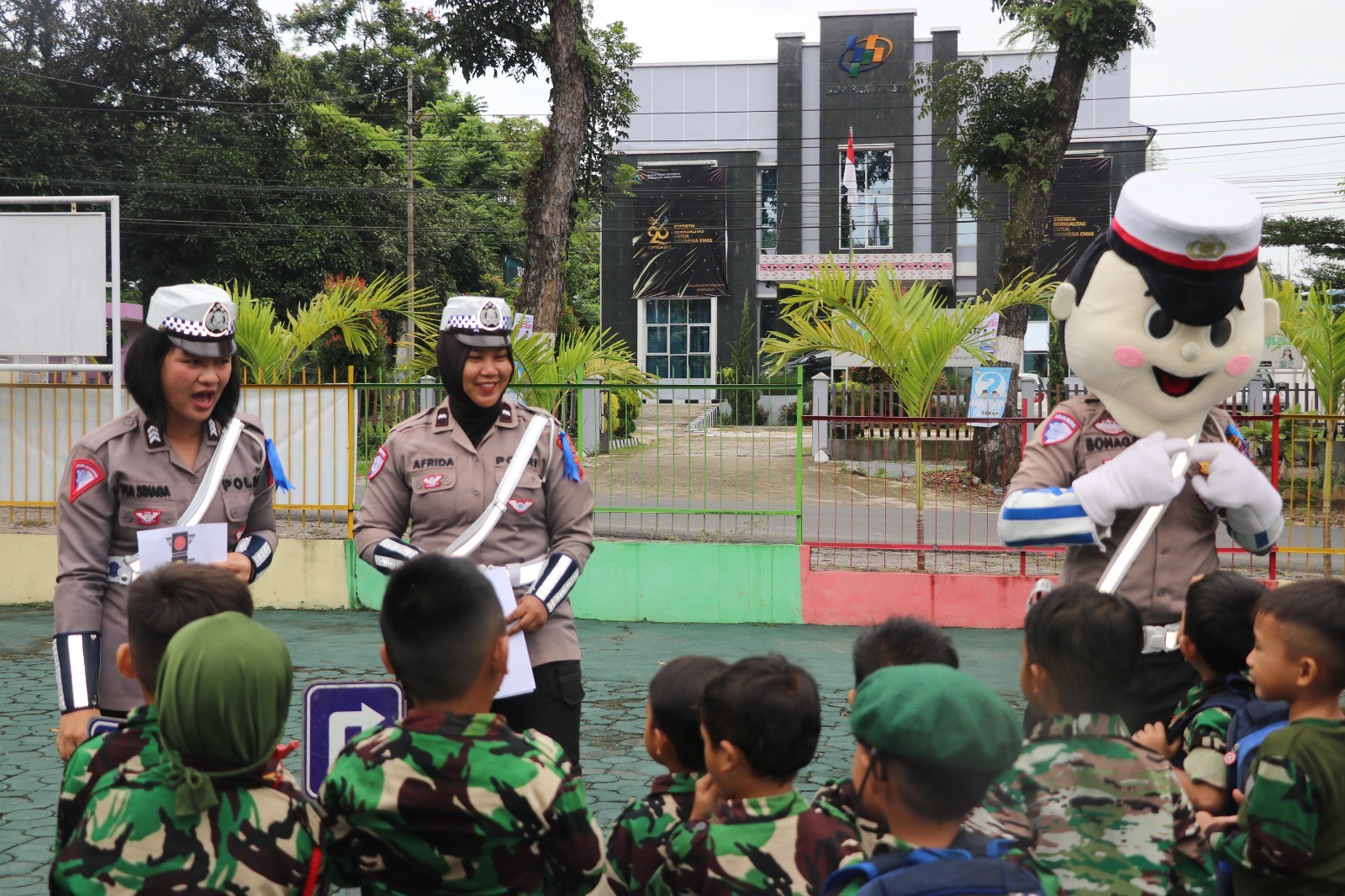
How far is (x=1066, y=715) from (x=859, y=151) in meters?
33.4

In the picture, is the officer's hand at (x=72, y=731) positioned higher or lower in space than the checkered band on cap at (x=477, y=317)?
lower

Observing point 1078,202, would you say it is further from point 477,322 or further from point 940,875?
point 940,875

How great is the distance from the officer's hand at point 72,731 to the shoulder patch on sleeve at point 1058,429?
2.58 metres


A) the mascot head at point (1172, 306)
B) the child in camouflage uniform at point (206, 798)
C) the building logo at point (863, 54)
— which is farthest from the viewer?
the building logo at point (863, 54)

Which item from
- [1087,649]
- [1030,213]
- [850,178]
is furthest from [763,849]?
[850,178]

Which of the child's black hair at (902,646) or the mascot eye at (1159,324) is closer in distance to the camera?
the child's black hair at (902,646)

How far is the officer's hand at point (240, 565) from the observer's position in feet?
10.8

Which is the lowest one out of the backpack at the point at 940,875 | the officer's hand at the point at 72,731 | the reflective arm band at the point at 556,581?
the officer's hand at the point at 72,731

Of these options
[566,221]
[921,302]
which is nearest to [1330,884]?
[921,302]

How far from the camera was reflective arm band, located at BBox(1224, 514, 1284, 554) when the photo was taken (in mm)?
3424

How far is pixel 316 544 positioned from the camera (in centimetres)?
959

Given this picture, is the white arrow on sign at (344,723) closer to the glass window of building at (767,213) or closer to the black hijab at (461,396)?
the black hijab at (461,396)

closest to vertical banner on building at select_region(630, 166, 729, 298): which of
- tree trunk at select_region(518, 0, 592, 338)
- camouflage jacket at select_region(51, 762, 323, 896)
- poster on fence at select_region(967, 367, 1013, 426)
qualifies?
tree trunk at select_region(518, 0, 592, 338)

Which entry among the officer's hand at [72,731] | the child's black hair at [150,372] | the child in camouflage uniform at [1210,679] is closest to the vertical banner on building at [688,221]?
the child's black hair at [150,372]
